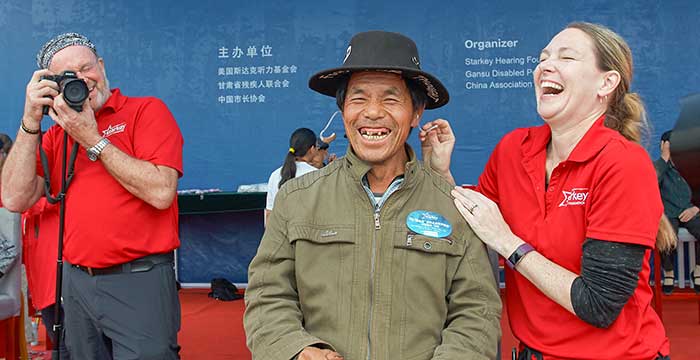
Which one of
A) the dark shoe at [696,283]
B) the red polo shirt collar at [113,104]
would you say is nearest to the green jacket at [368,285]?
the red polo shirt collar at [113,104]

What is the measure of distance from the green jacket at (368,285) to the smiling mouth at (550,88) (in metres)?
0.40

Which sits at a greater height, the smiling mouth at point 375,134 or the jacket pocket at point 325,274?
the smiling mouth at point 375,134

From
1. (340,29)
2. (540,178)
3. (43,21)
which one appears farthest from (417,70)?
(43,21)

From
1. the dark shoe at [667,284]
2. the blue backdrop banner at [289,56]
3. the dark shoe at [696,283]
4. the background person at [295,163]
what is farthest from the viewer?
the blue backdrop banner at [289,56]

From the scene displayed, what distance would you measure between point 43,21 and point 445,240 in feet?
22.3

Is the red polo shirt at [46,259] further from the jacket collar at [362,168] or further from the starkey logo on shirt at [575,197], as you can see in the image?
the starkey logo on shirt at [575,197]

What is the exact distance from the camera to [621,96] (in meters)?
1.76

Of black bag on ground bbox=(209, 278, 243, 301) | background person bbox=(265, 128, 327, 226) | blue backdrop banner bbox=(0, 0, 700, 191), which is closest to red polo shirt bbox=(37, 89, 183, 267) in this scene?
background person bbox=(265, 128, 327, 226)

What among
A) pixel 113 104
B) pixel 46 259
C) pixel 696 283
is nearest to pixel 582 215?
pixel 113 104

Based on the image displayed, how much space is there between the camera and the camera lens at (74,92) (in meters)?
2.25

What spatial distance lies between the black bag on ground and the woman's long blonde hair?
200 inches

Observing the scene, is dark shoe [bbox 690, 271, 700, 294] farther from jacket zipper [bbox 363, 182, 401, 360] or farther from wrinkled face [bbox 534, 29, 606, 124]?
jacket zipper [bbox 363, 182, 401, 360]

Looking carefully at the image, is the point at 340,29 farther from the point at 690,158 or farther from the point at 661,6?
the point at 690,158

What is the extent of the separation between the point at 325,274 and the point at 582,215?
0.65 meters
